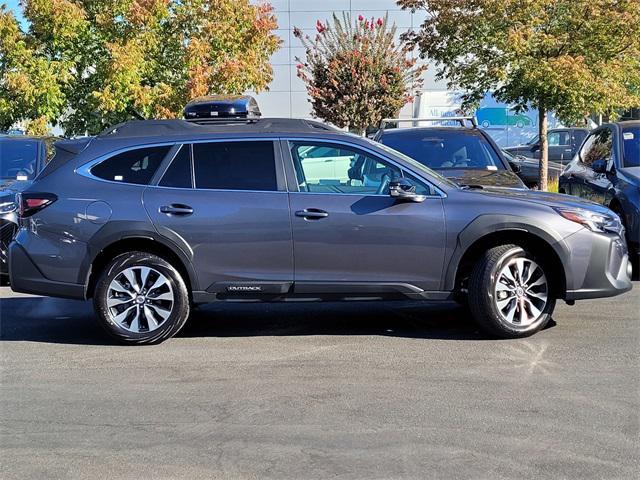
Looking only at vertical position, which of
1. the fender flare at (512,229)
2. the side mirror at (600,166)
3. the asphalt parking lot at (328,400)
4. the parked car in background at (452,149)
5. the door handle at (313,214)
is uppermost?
the parked car in background at (452,149)

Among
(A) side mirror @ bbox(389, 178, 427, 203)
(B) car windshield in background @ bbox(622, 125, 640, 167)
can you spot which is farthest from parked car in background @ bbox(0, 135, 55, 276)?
(B) car windshield in background @ bbox(622, 125, 640, 167)

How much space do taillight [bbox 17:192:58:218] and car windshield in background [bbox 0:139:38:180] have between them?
3.80 m

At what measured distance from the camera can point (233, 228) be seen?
6367 mm

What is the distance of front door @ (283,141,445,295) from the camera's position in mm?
6324

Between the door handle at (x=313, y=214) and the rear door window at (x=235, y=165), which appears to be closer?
the door handle at (x=313, y=214)

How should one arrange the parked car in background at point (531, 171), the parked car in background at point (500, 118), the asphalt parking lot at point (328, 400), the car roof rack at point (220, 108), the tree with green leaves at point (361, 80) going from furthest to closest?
the parked car in background at point (500, 118)
the tree with green leaves at point (361, 80)
the parked car in background at point (531, 171)
the car roof rack at point (220, 108)
the asphalt parking lot at point (328, 400)

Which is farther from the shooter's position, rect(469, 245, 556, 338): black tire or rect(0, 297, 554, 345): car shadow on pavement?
rect(0, 297, 554, 345): car shadow on pavement

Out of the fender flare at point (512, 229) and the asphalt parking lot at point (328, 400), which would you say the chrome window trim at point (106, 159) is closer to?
the asphalt parking lot at point (328, 400)

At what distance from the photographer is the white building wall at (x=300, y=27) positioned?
29656 millimetres

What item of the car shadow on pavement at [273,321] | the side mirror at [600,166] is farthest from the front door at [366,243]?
the side mirror at [600,166]

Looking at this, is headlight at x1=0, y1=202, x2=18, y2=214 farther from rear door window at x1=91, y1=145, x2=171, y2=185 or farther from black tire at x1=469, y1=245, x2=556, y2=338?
black tire at x1=469, y1=245, x2=556, y2=338

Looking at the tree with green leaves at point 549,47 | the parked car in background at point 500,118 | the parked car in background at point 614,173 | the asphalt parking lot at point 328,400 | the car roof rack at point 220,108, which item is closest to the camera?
the asphalt parking lot at point 328,400

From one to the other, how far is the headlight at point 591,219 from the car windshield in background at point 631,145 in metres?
3.36

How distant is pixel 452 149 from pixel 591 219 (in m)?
3.83
